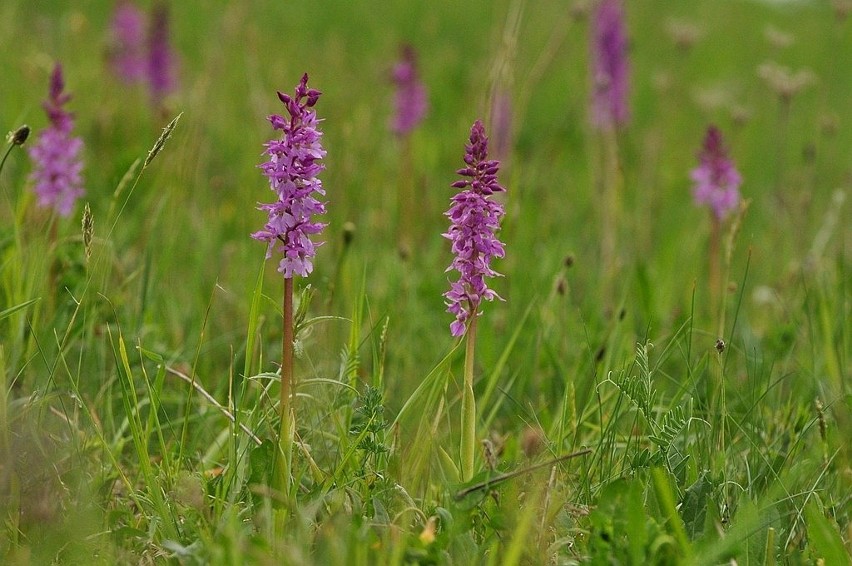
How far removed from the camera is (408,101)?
5285mm

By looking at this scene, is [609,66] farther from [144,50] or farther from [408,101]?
[144,50]

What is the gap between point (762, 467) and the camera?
2148 mm

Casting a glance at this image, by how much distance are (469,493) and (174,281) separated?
2.17 m

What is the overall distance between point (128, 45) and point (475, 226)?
222 inches

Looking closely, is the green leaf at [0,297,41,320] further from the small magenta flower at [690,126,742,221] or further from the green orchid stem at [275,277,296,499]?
the small magenta flower at [690,126,742,221]

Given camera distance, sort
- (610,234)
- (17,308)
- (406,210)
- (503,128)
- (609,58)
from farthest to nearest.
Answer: (503,128)
(609,58)
(406,210)
(610,234)
(17,308)

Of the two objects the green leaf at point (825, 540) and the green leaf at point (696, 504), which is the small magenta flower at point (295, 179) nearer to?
the green leaf at point (696, 504)

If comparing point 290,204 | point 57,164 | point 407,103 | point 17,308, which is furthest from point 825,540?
point 407,103

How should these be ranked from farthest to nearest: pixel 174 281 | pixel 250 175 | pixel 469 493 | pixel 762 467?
pixel 250 175 < pixel 174 281 < pixel 762 467 < pixel 469 493

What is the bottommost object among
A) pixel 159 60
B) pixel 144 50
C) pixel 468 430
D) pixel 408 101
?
pixel 468 430

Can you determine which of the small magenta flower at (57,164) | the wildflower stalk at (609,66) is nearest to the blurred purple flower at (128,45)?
the wildflower stalk at (609,66)

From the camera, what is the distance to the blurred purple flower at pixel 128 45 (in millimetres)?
6531

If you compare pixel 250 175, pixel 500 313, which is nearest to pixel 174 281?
pixel 500 313

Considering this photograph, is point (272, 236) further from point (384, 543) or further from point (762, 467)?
point (762, 467)
